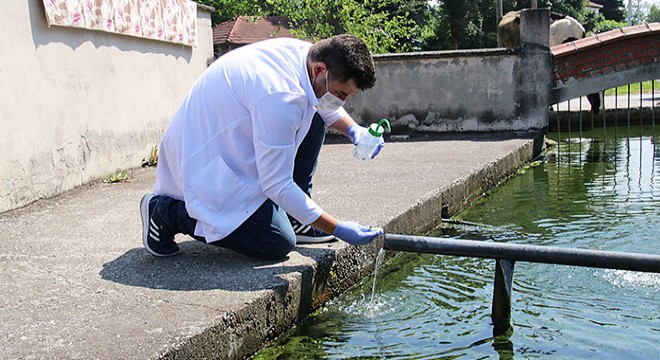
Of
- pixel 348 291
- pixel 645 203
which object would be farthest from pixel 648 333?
pixel 645 203

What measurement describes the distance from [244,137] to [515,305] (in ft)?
4.77

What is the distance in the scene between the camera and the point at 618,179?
6.77m

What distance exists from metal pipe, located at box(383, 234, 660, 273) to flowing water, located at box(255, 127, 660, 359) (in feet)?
1.04

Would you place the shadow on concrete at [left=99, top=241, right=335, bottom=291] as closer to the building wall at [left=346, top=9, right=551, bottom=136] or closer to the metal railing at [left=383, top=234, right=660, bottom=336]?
the metal railing at [left=383, top=234, right=660, bottom=336]

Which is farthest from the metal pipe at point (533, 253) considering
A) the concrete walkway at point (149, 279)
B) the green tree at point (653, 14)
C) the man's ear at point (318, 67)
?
the green tree at point (653, 14)

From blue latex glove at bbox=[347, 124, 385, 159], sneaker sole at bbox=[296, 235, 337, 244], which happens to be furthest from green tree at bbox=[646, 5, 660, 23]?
sneaker sole at bbox=[296, 235, 337, 244]

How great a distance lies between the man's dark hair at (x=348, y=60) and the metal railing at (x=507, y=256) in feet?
2.47

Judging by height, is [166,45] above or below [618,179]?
above

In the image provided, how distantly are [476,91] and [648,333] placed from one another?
20.6 feet

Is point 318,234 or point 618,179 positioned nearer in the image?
point 318,234

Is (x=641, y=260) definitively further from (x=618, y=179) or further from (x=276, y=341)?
(x=618, y=179)

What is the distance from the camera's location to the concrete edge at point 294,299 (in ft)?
8.63

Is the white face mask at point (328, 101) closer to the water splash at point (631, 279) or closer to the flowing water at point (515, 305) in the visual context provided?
the flowing water at point (515, 305)

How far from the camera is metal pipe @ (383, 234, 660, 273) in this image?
284cm
